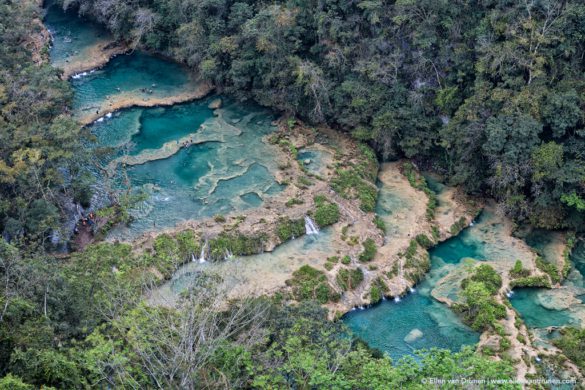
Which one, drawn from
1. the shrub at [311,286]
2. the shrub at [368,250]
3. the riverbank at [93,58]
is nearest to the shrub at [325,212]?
the shrub at [368,250]

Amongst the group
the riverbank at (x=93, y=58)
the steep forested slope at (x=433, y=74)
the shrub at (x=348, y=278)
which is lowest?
the shrub at (x=348, y=278)

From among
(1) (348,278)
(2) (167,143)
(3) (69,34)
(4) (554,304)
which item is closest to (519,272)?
(4) (554,304)

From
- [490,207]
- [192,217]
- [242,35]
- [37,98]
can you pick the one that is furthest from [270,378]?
[242,35]

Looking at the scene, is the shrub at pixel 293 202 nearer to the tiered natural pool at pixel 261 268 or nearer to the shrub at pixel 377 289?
the tiered natural pool at pixel 261 268

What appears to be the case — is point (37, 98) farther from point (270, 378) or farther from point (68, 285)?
point (270, 378)

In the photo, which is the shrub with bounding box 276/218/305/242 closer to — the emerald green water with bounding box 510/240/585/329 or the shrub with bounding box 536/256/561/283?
the emerald green water with bounding box 510/240/585/329

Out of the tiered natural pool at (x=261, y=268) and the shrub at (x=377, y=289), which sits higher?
the tiered natural pool at (x=261, y=268)

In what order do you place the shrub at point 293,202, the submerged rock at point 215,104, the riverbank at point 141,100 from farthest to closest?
the submerged rock at point 215,104 → the riverbank at point 141,100 → the shrub at point 293,202
